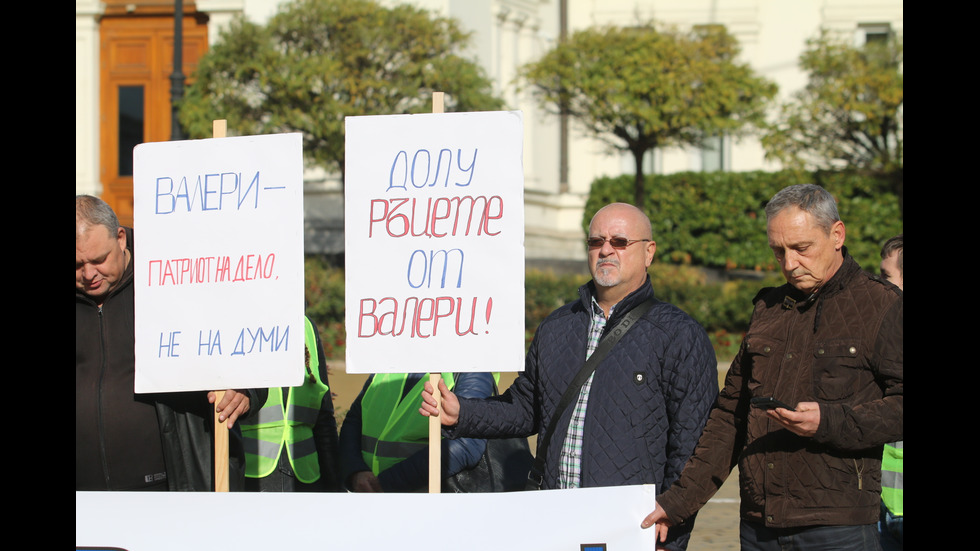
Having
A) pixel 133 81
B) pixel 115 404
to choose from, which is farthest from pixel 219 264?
pixel 133 81

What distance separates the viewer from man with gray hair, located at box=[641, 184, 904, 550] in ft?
10.4

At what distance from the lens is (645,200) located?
1919cm

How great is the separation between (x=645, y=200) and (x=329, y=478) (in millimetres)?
15143

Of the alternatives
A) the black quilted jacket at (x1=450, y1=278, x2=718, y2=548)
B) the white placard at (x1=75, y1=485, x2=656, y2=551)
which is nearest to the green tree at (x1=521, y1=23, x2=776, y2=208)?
the black quilted jacket at (x1=450, y1=278, x2=718, y2=548)

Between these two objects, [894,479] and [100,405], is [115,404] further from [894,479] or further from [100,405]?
[894,479]

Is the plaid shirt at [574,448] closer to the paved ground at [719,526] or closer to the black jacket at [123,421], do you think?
the black jacket at [123,421]

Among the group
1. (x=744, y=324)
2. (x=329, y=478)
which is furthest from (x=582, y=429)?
(x=744, y=324)

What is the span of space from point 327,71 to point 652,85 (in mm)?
4745

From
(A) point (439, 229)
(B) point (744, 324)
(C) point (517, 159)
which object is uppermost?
(C) point (517, 159)

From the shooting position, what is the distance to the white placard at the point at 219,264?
12.5 feet

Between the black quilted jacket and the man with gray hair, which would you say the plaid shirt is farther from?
the man with gray hair

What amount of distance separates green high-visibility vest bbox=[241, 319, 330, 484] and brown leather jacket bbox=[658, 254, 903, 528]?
1828 millimetres

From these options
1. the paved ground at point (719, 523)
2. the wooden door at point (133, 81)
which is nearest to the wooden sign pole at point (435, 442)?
the paved ground at point (719, 523)

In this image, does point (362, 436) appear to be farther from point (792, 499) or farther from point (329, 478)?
point (792, 499)
